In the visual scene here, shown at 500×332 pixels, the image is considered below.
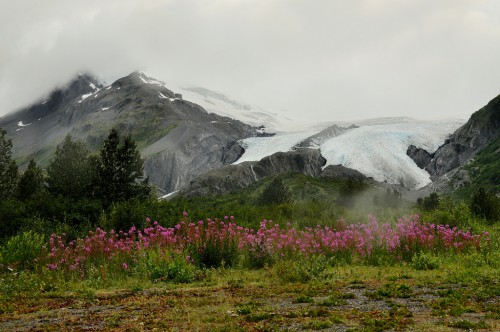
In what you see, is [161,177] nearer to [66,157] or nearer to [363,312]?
[66,157]

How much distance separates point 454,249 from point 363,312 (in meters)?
8.41

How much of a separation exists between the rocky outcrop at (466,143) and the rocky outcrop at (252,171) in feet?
121

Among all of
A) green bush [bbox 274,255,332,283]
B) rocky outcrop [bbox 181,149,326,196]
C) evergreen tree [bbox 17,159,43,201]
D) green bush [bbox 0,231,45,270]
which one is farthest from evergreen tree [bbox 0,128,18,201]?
rocky outcrop [bbox 181,149,326,196]

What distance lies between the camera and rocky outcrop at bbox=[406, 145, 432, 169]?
463ft

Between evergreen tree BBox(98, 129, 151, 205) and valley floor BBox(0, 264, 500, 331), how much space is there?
127 feet

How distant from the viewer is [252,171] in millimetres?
143375

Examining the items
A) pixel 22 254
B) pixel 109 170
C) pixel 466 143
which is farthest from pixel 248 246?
pixel 466 143

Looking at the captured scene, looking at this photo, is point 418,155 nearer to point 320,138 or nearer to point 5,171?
point 320,138

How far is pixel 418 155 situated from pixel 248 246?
13816 cm

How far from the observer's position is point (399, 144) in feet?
460

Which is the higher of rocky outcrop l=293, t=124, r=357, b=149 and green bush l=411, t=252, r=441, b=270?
rocky outcrop l=293, t=124, r=357, b=149

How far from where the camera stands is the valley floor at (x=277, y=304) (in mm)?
6500

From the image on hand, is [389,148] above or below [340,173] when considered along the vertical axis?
above

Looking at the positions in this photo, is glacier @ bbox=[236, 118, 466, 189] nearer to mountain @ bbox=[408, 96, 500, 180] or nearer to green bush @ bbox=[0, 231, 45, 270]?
mountain @ bbox=[408, 96, 500, 180]
